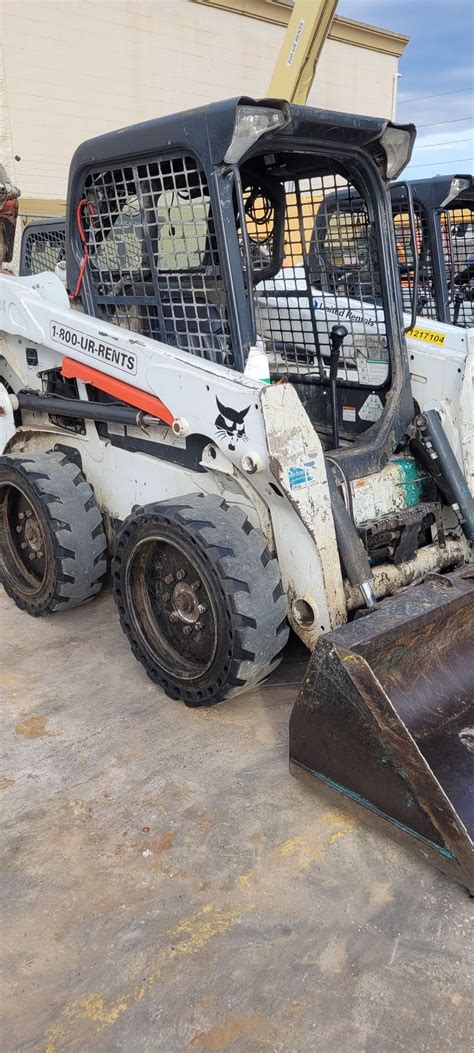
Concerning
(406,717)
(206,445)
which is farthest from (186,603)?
(406,717)

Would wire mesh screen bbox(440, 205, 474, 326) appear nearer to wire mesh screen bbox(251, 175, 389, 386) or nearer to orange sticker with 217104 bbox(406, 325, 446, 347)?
orange sticker with 217104 bbox(406, 325, 446, 347)

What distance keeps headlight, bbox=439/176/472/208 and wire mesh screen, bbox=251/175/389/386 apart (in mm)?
2036

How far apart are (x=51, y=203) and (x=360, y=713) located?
1110 cm

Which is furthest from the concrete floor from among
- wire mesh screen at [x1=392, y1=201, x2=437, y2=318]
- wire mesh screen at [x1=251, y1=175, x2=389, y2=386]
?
wire mesh screen at [x1=392, y1=201, x2=437, y2=318]

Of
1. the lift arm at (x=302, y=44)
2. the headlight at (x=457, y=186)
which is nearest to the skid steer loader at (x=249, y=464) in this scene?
the headlight at (x=457, y=186)

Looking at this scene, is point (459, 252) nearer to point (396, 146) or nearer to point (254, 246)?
point (254, 246)

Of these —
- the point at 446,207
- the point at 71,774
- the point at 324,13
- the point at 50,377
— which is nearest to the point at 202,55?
the point at 324,13

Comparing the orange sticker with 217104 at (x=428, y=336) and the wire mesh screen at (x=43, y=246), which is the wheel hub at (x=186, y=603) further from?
the wire mesh screen at (x=43, y=246)

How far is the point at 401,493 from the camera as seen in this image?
367 cm

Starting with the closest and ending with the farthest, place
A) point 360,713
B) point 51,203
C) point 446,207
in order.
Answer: point 360,713 < point 446,207 < point 51,203

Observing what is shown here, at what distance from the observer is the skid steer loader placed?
2.74 metres

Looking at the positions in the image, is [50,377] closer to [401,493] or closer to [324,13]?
[401,493]

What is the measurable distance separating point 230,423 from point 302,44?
653 centimetres

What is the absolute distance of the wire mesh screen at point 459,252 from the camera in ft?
20.7
